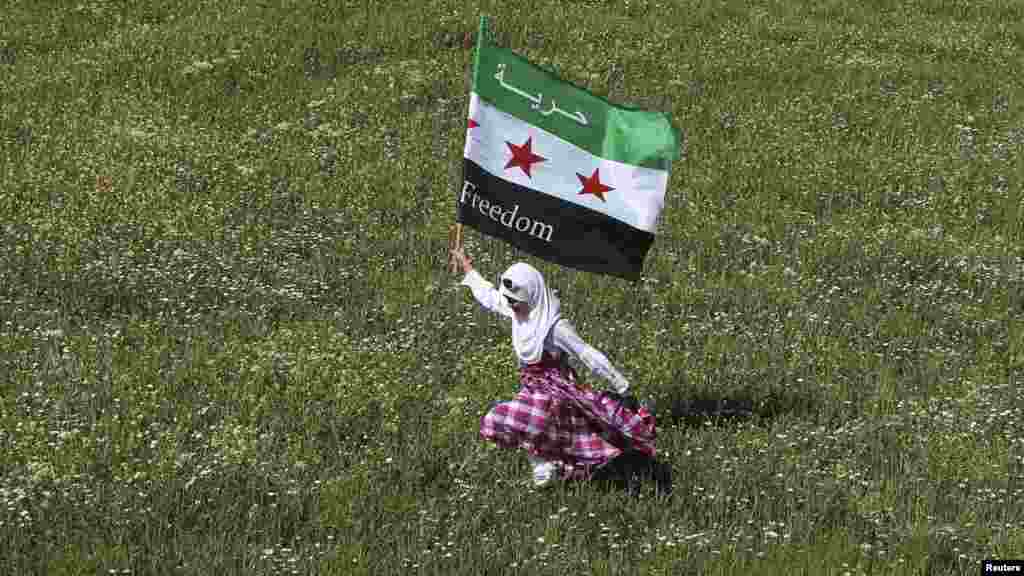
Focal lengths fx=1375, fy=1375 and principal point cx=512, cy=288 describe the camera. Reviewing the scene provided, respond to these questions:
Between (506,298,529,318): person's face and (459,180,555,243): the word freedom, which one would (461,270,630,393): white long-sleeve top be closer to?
(506,298,529,318): person's face

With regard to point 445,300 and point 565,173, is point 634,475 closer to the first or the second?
point 565,173

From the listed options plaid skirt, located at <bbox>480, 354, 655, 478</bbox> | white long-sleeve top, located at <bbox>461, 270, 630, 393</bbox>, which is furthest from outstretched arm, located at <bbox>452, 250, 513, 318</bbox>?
plaid skirt, located at <bbox>480, 354, 655, 478</bbox>

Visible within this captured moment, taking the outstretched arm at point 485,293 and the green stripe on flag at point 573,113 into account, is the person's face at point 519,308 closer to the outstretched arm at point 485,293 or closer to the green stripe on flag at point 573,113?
the outstretched arm at point 485,293

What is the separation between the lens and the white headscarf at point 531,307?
9.94m

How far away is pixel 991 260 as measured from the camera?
15.5 metres

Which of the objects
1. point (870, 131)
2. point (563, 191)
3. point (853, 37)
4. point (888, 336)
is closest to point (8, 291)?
point (563, 191)

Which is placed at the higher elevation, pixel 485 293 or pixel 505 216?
pixel 505 216

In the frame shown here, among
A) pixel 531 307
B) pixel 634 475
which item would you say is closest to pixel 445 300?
pixel 531 307

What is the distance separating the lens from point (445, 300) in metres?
13.9

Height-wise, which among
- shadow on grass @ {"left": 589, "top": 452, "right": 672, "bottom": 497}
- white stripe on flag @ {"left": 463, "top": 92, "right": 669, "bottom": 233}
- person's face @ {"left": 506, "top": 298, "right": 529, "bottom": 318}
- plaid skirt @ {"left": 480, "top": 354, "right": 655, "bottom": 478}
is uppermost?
white stripe on flag @ {"left": 463, "top": 92, "right": 669, "bottom": 233}

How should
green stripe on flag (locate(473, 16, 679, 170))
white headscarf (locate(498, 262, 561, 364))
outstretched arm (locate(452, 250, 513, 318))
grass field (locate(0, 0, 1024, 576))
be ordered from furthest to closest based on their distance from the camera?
outstretched arm (locate(452, 250, 513, 318)) → green stripe on flag (locate(473, 16, 679, 170)) → white headscarf (locate(498, 262, 561, 364)) → grass field (locate(0, 0, 1024, 576))

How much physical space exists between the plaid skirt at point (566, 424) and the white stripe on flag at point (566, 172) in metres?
1.32

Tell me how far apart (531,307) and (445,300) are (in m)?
3.96

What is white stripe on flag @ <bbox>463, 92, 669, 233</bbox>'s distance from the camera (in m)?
10.4
